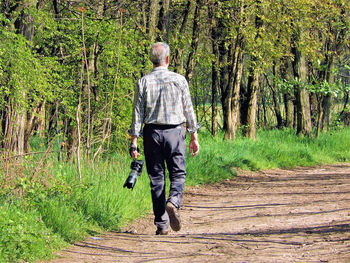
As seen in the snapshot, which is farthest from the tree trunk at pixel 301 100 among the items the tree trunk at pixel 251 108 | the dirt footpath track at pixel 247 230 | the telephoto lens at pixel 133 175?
the telephoto lens at pixel 133 175

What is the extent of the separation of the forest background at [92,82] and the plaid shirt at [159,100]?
1357 mm

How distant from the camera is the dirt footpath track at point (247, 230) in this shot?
16.1 feet

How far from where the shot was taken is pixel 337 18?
1766cm

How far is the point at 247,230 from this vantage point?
636cm

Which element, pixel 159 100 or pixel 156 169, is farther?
pixel 156 169

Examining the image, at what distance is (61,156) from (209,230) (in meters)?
2.90

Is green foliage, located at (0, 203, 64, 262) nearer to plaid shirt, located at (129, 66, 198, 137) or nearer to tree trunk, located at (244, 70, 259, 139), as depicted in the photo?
plaid shirt, located at (129, 66, 198, 137)

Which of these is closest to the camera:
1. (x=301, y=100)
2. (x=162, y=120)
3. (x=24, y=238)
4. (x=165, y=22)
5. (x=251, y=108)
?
(x=24, y=238)

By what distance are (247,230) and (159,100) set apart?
1796 mm

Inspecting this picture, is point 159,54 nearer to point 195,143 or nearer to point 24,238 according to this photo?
point 195,143

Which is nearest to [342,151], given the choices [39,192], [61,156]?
[61,156]

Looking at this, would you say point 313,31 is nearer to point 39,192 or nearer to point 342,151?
point 342,151

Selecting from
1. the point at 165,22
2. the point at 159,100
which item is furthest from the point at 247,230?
the point at 165,22

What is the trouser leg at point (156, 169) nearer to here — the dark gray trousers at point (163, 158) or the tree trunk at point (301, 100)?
the dark gray trousers at point (163, 158)
